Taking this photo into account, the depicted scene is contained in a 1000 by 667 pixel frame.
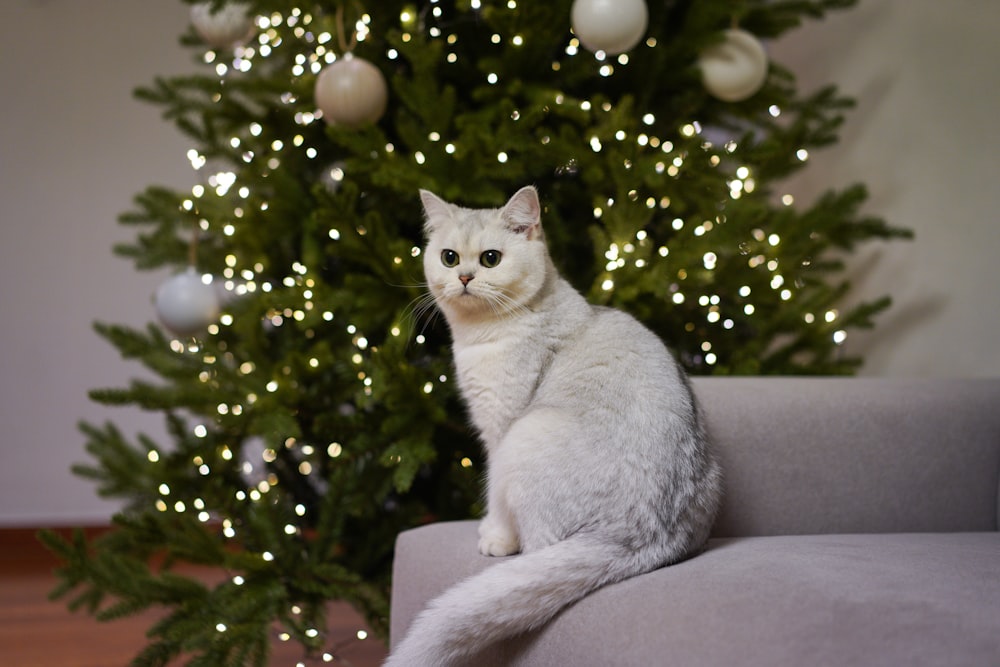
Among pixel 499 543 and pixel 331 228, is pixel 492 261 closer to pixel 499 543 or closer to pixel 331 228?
pixel 499 543

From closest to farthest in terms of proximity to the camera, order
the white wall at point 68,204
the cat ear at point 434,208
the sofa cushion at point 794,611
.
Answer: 1. the sofa cushion at point 794,611
2. the cat ear at point 434,208
3. the white wall at point 68,204

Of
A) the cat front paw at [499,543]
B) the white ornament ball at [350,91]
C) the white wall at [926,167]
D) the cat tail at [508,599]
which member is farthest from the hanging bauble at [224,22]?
the white wall at [926,167]

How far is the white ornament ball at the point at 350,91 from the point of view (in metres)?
2.01

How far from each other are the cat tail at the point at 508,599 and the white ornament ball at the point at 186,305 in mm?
1197

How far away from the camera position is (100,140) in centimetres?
397

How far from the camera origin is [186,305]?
2.12 metres

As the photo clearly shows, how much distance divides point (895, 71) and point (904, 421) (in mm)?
1421

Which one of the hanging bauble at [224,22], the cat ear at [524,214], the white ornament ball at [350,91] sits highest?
the hanging bauble at [224,22]

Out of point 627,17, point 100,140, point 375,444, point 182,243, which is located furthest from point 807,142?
point 100,140

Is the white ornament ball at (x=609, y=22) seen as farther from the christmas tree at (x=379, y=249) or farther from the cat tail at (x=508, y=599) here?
the cat tail at (x=508, y=599)

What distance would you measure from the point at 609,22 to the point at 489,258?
673mm

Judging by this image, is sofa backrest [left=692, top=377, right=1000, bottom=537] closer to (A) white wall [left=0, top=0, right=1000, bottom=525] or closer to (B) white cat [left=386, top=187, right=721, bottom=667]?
(B) white cat [left=386, top=187, right=721, bottom=667]

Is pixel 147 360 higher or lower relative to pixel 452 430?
higher

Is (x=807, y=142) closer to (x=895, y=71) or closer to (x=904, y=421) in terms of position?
(x=895, y=71)
